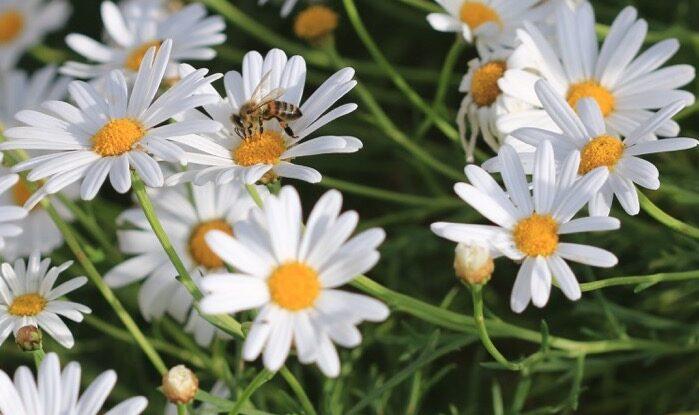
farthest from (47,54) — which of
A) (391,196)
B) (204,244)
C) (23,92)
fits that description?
(391,196)

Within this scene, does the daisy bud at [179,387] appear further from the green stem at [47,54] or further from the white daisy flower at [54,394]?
the green stem at [47,54]

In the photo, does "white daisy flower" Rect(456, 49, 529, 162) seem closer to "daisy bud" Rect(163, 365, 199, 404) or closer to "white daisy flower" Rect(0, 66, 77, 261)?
"daisy bud" Rect(163, 365, 199, 404)

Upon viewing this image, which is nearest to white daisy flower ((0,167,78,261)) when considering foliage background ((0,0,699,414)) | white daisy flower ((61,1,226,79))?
foliage background ((0,0,699,414))

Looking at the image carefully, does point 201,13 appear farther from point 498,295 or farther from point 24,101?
point 498,295

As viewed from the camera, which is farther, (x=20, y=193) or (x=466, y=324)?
(x=20, y=193)

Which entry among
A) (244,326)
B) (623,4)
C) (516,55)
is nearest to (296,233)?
(244,326)

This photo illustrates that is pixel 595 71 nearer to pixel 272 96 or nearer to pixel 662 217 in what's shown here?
pixel 662 217
